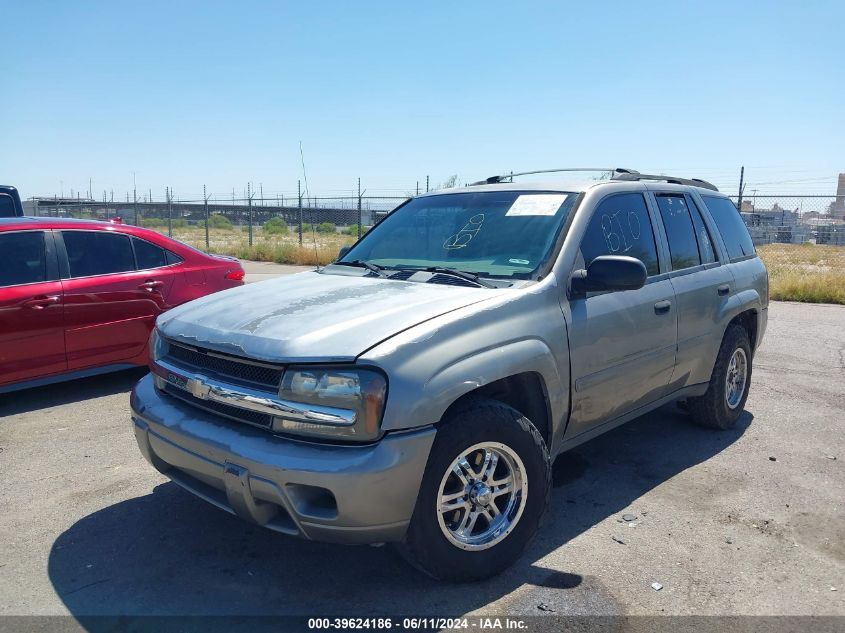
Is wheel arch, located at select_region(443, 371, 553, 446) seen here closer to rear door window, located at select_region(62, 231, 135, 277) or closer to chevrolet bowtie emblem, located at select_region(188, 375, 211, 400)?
chevrolet bowtie emblem, located at select_region(188, 375, 211, 400)

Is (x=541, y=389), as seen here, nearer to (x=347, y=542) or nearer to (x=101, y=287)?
(x=347, y=542)

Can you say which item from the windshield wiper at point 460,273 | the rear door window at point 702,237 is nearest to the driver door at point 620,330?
the windshield wiper at point 460,273

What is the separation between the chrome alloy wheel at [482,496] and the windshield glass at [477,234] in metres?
0.96

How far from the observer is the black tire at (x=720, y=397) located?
486 centimetres

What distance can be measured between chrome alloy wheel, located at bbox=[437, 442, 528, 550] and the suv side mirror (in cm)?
98

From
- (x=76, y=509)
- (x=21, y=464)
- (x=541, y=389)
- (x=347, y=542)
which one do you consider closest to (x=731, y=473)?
(x=541, y=389)

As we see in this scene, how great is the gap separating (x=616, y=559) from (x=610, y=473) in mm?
1113

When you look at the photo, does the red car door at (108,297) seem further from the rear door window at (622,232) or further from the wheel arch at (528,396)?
the rear door window at (622,232)

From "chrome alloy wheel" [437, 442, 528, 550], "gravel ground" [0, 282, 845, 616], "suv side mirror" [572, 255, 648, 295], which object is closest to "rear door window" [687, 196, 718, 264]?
"gravel ground" [0, 282, 845, 616]

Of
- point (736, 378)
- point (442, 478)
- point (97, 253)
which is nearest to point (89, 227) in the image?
point (97, 253)

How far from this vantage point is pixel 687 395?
15.1ft

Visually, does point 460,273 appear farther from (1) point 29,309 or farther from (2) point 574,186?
(1) point 29,309

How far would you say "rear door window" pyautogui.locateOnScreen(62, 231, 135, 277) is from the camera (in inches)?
225

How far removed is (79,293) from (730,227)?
5.23m
